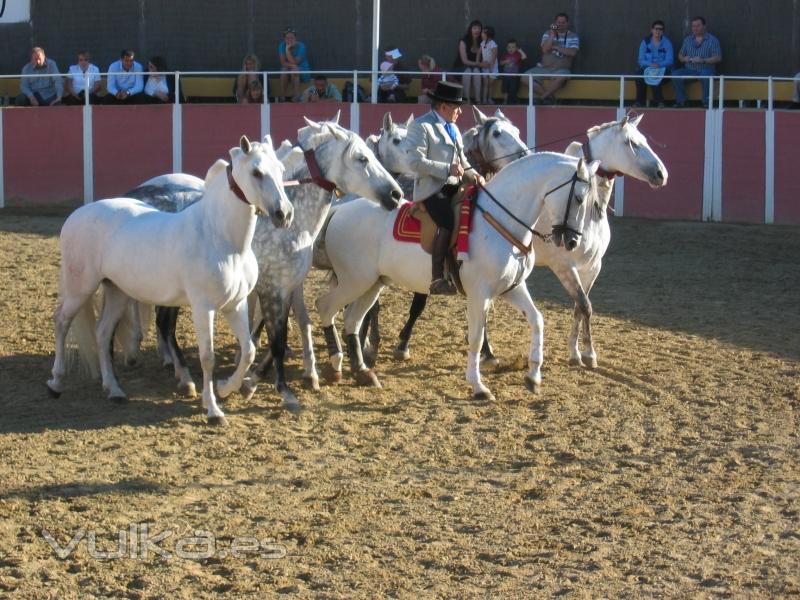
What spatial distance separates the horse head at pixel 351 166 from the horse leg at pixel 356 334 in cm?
133

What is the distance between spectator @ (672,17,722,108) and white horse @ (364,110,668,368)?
920cm

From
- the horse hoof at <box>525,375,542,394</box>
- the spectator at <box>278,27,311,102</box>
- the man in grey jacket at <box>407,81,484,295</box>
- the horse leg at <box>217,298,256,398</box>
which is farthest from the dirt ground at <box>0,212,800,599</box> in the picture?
the spectator at <box>278,27,311,102</box>

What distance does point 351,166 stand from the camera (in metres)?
9.98

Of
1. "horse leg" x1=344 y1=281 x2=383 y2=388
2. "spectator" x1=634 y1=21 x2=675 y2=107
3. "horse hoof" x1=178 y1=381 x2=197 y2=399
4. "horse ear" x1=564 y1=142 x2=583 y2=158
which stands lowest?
"horse hoof" x1=178 y1=381 x2=197 y2=399

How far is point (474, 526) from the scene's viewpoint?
7543mm

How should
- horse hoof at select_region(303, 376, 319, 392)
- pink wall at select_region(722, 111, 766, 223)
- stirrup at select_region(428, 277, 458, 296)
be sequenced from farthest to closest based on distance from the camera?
pink wall at select_region(722, 111, 766, 223)
horse hoof at select_region(303, 376, 319, 392)
stirrup at select_region(428, 277, 458, 296)

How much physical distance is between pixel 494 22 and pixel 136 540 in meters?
17.2

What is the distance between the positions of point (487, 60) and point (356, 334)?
1154cm

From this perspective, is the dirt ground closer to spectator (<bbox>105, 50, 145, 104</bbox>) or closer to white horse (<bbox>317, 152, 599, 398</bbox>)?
white horse (<bbox>317, 152, 599, 398</bbox>)

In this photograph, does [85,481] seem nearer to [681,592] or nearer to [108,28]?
[681,592]

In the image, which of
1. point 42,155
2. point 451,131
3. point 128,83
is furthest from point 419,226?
point 42,155

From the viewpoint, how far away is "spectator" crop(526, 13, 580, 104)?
21.7 meters

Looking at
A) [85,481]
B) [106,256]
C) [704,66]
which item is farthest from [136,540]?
[704,66]

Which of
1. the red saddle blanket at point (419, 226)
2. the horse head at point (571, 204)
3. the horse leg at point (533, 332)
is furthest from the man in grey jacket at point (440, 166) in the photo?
the horse head at point (571, 204)
